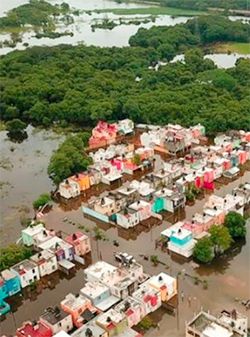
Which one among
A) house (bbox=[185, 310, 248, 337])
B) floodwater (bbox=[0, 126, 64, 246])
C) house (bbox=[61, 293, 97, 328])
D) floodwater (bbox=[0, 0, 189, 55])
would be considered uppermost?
floodwater (bbox=[0, 0, 189, 55])

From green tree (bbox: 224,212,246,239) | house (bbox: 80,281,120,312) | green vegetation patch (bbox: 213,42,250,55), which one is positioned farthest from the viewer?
green vegetation patch (bbox: 213,42,250,55)

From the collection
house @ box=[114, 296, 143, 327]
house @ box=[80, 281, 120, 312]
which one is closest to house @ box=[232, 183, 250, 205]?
house @ box=[80, 281, 120, 312]

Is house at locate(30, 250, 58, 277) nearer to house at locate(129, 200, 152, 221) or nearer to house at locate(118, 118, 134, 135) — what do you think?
house at locate(129, 200, 152, 221)

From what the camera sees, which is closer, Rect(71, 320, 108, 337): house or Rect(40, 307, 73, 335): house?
Rect(71, 320, 108, 337): house

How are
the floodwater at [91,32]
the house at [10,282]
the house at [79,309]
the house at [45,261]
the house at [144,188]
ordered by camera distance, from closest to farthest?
the house at [79,309] → the house at [10,282] → the house at [45,261] → the house at [144,188] → the floodwater at [91,32]

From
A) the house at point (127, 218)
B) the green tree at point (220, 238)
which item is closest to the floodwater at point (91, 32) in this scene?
the house at point (127, 218)

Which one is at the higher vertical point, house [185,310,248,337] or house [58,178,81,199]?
house [185,310,248,337]

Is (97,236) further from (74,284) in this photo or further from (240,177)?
(240,177)

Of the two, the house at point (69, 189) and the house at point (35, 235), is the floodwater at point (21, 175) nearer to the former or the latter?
the house at point (35, 235)

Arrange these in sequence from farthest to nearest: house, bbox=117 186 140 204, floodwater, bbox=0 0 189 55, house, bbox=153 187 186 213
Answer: floodwater, bbox=0 0 189 55, house, bbox=117 186 140 204, house, bbox=153 187 186 213
